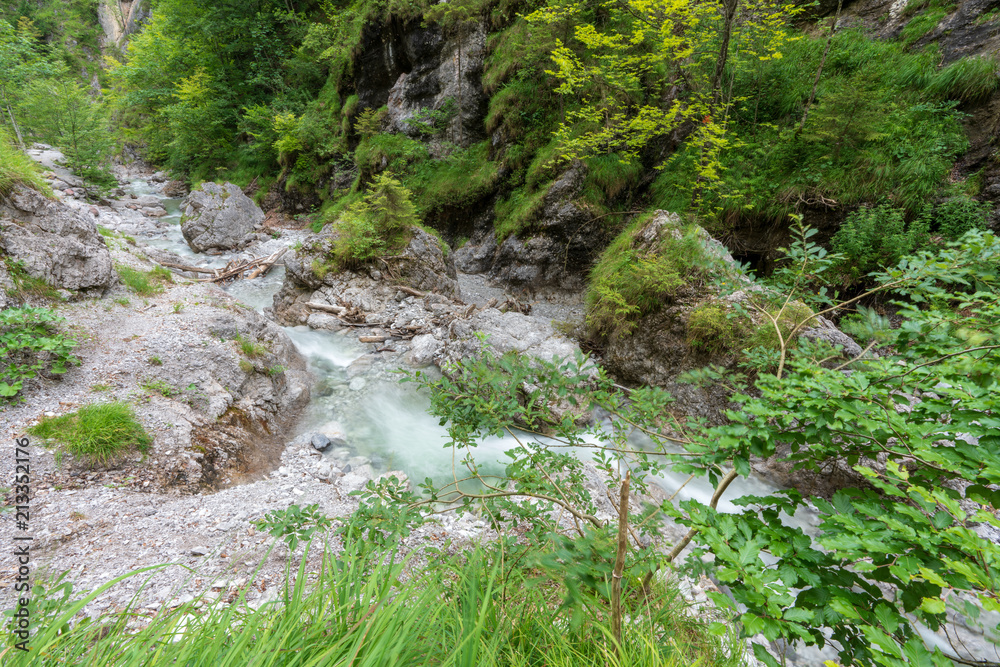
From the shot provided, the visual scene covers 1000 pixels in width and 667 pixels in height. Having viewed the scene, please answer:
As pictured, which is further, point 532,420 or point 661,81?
point 661,81

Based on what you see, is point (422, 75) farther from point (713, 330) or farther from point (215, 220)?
point (713, 330)

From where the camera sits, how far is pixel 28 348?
4.23 metres

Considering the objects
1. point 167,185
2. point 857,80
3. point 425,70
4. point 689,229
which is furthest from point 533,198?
point 167,185

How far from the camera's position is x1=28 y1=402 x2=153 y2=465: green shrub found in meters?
3.61

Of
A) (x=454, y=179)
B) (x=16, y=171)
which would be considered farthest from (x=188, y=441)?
(x=454, y=179)

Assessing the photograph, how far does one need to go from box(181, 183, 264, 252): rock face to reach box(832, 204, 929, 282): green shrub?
55.1ft

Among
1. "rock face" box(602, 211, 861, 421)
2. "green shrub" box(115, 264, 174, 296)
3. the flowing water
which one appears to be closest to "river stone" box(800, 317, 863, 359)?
"rock face" box(602, 211, 861, 421)

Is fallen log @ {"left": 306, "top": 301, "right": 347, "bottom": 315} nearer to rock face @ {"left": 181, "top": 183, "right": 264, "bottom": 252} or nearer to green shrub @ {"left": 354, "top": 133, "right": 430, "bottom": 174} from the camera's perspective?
rock face @ {"left": 181, "top": 183, "right": 264, "bottom": 252}

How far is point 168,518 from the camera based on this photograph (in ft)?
10.7

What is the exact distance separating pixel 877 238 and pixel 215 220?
17764 millimetres

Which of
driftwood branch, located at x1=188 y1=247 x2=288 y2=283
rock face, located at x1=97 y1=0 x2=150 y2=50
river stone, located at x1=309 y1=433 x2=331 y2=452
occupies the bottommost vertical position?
river stone, located at x1=309 y1=433 x2=331 y2=452

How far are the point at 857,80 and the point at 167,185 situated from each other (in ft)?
94.2

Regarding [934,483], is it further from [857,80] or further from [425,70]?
[425,70]

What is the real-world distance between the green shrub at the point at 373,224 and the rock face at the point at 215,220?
6416mm
